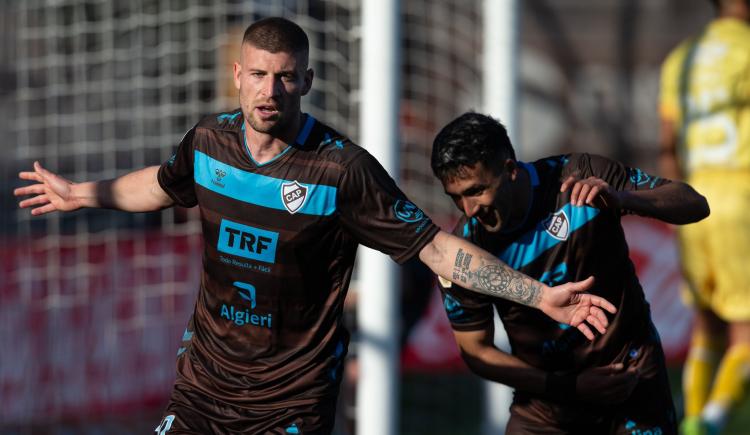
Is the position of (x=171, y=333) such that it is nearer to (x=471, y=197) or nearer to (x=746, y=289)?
(x=746, y=289)

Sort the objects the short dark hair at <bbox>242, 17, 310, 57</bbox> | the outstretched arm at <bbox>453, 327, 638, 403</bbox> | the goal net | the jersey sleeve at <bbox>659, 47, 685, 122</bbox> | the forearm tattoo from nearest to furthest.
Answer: the forearm tattoo, the short dark hair at <bbox>242, 17, 310, 57</bbox>, the outstretched arm at <bbox>453, 327, 638, 403</bbox>, the jersey sleeve at <bbox>659, 47, 685, 122</bbox>, the goal net

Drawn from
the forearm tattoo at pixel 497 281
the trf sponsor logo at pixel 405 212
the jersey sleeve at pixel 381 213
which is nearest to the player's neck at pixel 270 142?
the jersey sleeve at pixel 381 213

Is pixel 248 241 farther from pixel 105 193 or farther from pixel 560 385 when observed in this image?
pixel 560 385

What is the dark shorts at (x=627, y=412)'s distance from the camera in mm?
4043

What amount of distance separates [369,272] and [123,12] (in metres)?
3.58

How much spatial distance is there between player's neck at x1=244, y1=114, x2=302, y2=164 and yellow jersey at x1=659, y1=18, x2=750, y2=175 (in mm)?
3267

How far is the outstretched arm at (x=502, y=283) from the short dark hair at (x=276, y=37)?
30.5 inches

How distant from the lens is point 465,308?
403 centimetres

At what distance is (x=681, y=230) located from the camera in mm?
6422

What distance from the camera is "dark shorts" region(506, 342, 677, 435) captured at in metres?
4.04

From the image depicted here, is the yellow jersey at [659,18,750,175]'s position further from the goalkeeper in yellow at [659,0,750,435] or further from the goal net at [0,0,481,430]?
the goal net at [0,0,481,430]

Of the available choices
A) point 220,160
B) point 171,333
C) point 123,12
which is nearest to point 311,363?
point 220,160

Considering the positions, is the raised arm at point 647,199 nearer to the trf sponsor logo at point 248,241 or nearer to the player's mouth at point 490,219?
the player's mouth at point 490,219

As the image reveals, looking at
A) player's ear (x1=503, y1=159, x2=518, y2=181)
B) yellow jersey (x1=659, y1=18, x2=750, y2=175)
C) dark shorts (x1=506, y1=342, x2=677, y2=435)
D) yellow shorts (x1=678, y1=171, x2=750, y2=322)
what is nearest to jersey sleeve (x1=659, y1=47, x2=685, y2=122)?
Answer: yellow jersey (x1=659, y1=18, x2=750, y2=175)
